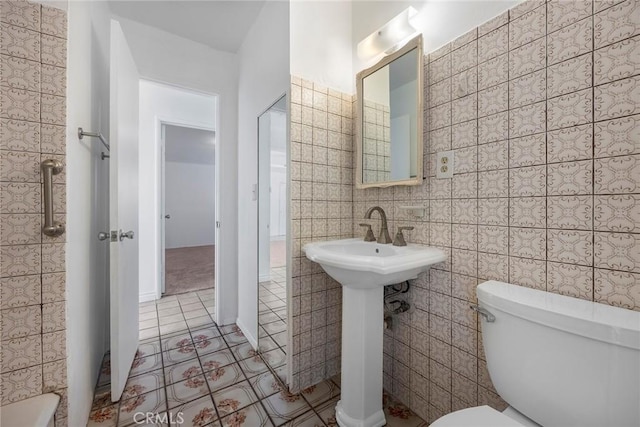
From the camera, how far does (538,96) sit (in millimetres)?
886

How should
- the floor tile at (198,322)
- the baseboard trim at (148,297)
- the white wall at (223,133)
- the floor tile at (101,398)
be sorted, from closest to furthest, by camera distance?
the floor tile at (101,398) → the white wall at (223,133) → the floor tile at (198,322) → the baseboard trim at (148,297)

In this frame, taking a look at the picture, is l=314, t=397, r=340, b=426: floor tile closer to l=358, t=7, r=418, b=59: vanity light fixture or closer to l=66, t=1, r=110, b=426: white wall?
l=66, t=1, r=110, b=426: white wall

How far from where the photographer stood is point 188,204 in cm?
677

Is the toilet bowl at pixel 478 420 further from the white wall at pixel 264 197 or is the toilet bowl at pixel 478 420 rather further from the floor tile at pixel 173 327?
the floor tile at pixel 173 327

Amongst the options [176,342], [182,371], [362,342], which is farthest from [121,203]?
[362,342]

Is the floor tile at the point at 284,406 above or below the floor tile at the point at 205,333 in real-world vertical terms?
below

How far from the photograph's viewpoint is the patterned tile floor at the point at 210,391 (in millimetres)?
1247

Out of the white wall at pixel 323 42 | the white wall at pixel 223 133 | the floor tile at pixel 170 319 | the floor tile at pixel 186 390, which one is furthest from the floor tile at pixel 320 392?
the white wall at pixel 323 42

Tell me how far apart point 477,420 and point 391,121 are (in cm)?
130

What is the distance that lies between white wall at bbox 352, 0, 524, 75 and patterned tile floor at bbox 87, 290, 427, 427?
1.86 m

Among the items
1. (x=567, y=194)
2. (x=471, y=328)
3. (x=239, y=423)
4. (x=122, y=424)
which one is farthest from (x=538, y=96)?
(x=122, y=424)

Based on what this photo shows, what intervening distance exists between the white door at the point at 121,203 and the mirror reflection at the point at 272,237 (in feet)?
2.60

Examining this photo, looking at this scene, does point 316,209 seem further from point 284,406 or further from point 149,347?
point 149,347

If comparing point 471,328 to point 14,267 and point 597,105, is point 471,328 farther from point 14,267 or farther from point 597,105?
point 14,267
